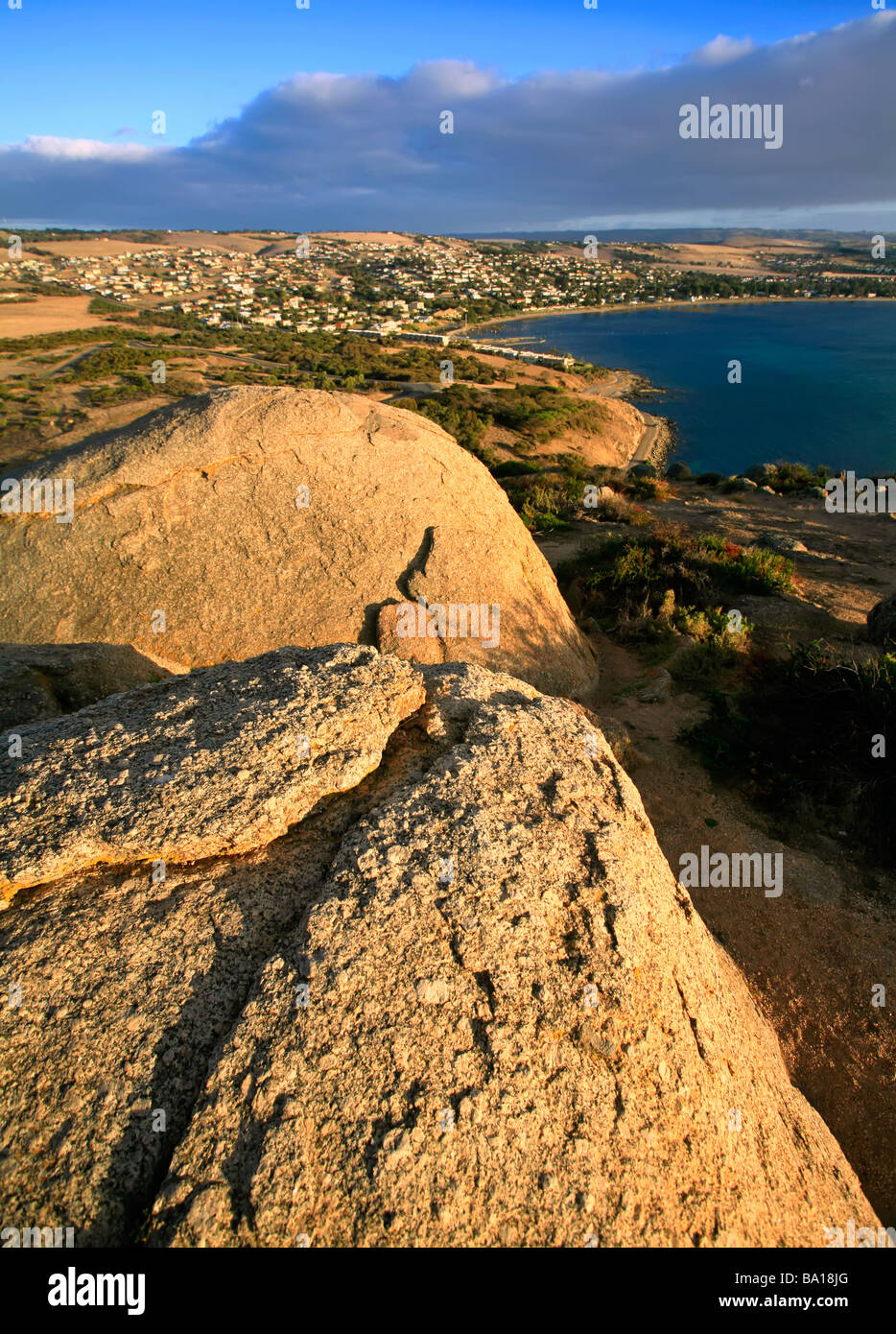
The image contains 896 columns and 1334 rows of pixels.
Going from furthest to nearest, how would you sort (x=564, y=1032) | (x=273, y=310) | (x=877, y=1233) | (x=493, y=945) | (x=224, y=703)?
1. (x=273, y=310)
2. (x=224, y=703)
3. (x=877, y=1233)
4. (x=493, y=945)
5. (x=564, y=1032)

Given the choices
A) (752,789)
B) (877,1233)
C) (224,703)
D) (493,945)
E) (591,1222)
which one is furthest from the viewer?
(752,789)

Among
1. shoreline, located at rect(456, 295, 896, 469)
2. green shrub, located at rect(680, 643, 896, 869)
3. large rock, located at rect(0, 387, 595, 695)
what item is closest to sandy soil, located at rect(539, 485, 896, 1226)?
green shrub, located at rect(680, 643, 896, 869)

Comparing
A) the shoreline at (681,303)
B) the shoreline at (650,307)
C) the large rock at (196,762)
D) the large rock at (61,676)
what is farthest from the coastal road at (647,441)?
the shoreline at (681,303)

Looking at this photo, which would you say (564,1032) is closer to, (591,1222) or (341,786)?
(591,1222)

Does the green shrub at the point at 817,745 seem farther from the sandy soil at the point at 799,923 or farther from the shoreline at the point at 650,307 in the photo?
the shoreline at the point at 650,307

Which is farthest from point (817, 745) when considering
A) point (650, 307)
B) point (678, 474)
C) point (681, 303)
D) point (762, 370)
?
point (681, 303)
